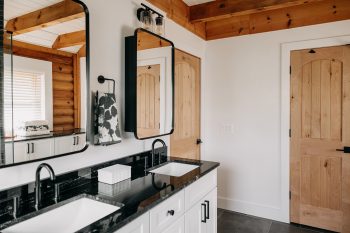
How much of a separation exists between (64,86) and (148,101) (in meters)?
0.77

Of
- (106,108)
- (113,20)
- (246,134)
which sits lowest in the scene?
(246,134)

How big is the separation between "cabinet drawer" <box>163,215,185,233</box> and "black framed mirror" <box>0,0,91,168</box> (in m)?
0.74

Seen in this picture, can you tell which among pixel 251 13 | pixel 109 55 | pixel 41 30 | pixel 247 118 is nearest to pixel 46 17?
pixel 41 30

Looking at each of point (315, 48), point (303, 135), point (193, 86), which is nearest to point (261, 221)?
point (303, 135)

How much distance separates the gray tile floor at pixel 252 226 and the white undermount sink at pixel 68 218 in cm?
188

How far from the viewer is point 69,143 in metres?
1.57

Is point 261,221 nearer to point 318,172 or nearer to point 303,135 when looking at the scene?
point 318,172

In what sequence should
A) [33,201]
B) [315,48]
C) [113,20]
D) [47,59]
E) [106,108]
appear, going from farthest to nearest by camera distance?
1. [315,48]
2. [113,20]
3. [106,108]
4. [47,59]
5. [33,201]

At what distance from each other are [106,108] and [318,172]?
96.5 inches

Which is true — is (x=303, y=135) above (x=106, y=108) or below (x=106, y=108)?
below

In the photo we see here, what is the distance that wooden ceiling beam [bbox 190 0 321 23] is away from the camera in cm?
255

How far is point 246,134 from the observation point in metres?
3.26

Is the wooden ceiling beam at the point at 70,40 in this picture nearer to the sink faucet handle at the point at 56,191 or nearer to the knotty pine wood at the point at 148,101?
the knotty pine wood at the point at 148,101

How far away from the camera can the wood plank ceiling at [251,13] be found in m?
2.66
